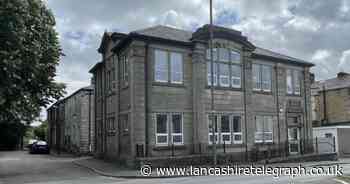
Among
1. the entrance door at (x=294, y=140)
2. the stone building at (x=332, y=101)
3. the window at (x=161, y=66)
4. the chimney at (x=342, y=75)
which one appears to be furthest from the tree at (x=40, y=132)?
the window at (x=161, y=66)

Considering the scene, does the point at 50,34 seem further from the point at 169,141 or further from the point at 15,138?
the point at 15,138

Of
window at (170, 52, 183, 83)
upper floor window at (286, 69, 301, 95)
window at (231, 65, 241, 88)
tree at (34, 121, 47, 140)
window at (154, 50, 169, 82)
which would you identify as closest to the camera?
window at (154, 50, 169, 82)

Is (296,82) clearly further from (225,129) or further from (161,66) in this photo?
(161,66)

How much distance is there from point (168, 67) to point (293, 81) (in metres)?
12.4

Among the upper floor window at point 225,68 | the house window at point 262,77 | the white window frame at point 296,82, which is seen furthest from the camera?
the white window frame at point 296,82

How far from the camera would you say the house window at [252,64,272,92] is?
29206 mm

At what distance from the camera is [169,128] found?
24266 mm

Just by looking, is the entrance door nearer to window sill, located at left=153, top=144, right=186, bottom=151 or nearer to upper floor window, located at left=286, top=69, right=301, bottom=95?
upper floor window, located at left=286, top=69, right=301, bottom=95

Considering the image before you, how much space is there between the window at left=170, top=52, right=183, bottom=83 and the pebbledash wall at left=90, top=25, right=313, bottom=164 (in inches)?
2.6

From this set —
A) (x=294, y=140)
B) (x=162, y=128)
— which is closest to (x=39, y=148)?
(x=162, y=128)

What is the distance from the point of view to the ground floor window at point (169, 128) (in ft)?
78.5

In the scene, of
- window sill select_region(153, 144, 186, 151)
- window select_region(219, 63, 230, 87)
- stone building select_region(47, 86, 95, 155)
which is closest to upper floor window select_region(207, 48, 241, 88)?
window select_region(219, 63, 230, 87)

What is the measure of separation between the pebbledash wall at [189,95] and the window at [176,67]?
66 mm

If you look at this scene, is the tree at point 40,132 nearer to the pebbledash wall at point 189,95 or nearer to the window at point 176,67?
the pebbledash wall at point 189,95
